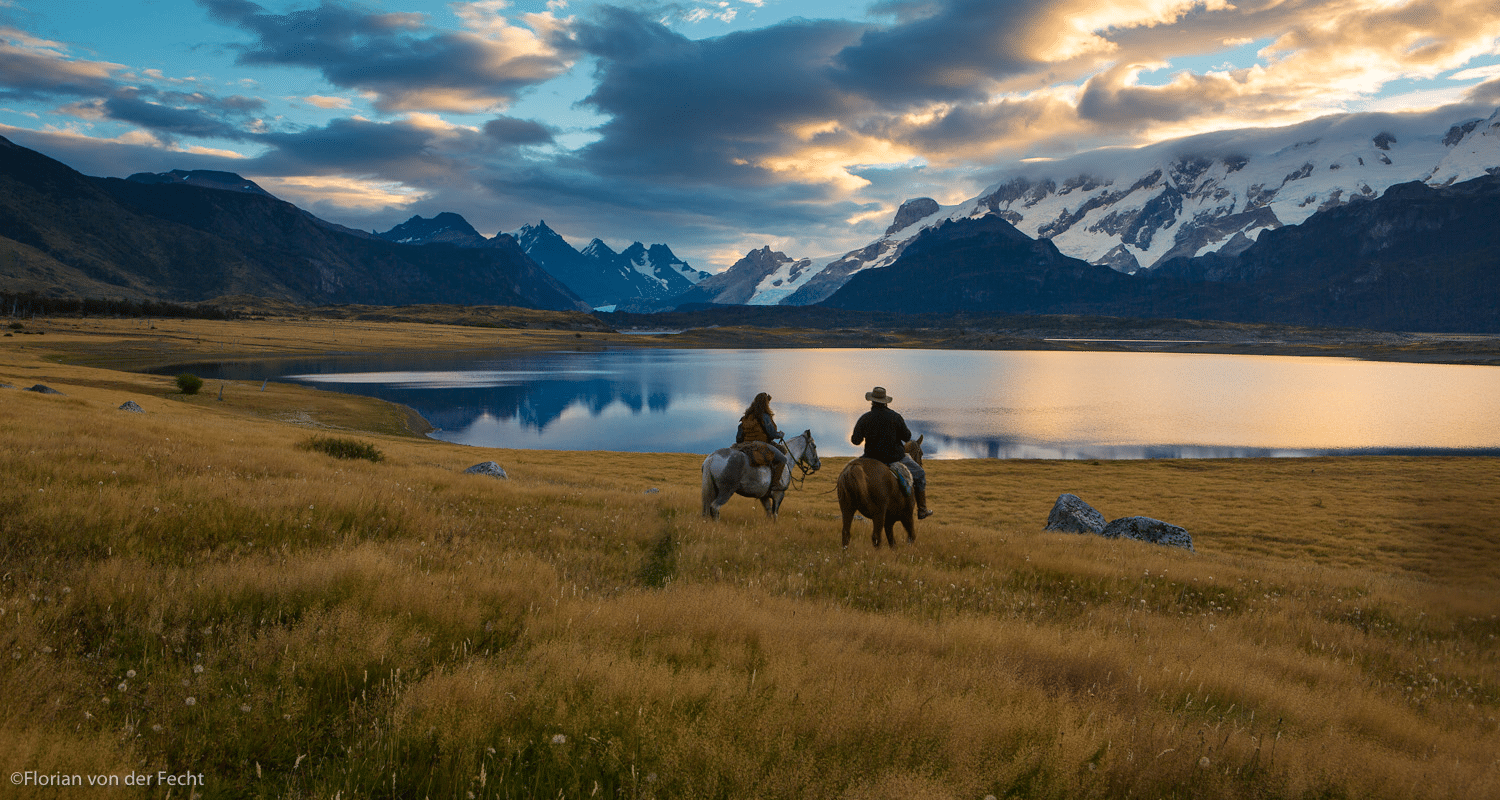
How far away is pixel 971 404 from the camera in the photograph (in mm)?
85188

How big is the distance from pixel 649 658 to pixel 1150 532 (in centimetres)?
1979

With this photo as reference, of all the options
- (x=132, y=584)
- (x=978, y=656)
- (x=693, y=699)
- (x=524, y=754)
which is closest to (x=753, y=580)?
(x=978, y=656)

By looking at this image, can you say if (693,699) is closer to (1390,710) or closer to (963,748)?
(963,748)

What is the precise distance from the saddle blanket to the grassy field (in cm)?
162

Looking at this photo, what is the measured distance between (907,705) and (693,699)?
1.52 m

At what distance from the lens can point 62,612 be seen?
17.5 feet

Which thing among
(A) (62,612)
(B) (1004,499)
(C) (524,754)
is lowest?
(B) (1004,499)

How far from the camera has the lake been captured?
59.0 m

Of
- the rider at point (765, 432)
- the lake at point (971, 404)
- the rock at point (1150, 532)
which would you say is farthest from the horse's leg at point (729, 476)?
the lake at point (971, 404)

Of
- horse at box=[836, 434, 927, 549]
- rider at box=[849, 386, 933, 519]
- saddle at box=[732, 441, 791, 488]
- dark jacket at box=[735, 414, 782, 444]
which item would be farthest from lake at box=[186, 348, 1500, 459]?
horse at box=[836, 434, 927, 549]

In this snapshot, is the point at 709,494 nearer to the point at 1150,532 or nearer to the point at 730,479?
the point at 730,479

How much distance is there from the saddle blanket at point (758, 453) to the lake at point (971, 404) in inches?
1546

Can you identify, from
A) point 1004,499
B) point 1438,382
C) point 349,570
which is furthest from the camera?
point 1438,382

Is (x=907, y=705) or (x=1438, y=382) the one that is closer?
(x=907, y=705)
